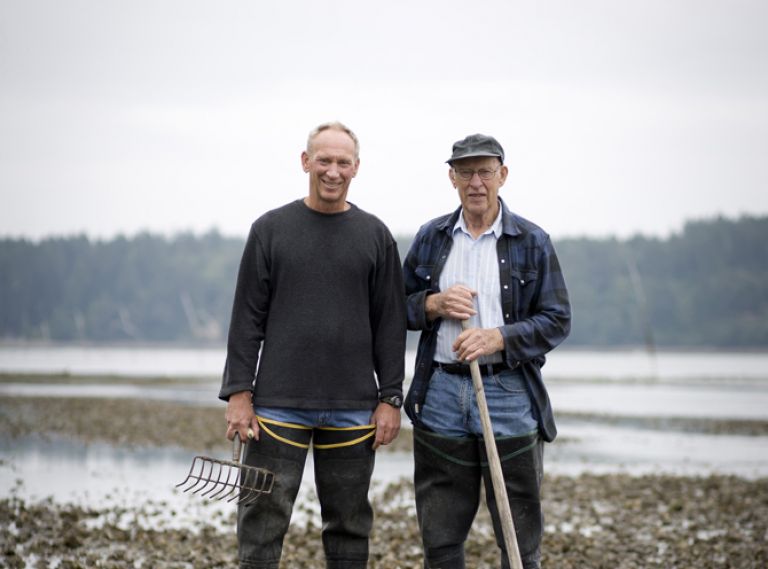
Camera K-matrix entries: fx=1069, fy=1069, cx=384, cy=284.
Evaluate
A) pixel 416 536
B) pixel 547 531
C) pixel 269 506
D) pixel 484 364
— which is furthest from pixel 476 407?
pixel 547 531

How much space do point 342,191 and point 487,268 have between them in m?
0.79

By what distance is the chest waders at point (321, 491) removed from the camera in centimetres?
491

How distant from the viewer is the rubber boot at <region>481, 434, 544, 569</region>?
16.5 feet

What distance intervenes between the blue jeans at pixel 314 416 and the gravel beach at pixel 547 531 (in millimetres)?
3120

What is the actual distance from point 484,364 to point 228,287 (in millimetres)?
164708

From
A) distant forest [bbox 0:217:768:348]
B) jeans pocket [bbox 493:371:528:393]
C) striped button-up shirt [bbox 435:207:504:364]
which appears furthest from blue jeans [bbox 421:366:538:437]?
distant forest [bbox 0:217:768:348]

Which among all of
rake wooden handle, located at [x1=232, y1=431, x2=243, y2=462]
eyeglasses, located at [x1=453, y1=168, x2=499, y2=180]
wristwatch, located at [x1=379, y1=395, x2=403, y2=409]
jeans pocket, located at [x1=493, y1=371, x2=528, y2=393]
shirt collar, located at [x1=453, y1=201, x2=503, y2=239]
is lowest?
rake wooden handle, located at [x1=232, y1=431, x2=243, y2=462]

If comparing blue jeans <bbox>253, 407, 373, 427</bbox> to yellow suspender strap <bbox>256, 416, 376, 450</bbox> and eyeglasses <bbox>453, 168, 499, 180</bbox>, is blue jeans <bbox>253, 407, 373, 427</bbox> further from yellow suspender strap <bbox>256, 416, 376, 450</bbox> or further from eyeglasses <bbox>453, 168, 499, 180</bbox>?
eyeglasses <bbox>453, 168, 499, 180</bbox>

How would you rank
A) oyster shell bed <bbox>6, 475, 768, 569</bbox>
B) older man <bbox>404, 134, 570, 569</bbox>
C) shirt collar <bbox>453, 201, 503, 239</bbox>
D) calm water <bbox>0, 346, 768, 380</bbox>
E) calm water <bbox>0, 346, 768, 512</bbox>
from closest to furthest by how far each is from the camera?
older man <bbox>404, 134, 570, 569</bbox> → shirt collar <bbox>453, 201, 503, 239</bbox> → oyster shell bed <bbox>6, 475, 768, 569</bbox> → calm water <bbox>0, 346, 768, 512</bbox> → calm water <bbox>0, 346, 768, 380</bbox>

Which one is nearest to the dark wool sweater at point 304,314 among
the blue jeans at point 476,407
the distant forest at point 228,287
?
the blue jeans at point 476,407

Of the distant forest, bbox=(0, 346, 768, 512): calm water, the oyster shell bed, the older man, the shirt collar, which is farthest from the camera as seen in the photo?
the distant forest

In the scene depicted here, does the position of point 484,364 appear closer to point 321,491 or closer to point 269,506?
point 321,491

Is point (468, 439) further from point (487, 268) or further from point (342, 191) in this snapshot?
point (342, 191)

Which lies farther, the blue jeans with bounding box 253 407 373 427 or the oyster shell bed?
the oyster shell bed
